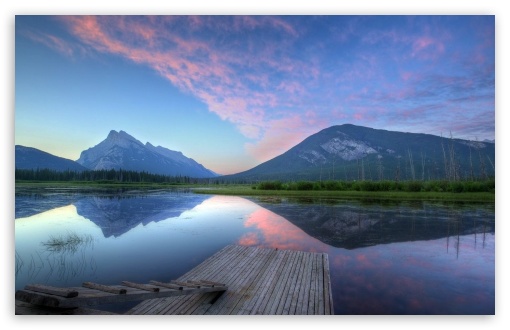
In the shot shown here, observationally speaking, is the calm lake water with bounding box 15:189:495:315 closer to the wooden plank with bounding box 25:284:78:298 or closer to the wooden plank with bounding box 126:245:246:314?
the wooden plank with bounding box 126:245:246:314

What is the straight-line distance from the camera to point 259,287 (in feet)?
26.5

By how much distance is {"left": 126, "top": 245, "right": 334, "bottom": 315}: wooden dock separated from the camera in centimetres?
680

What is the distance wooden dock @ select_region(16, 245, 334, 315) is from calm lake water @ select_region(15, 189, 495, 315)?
0.65 meters

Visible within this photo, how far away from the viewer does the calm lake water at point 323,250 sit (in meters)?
8.18

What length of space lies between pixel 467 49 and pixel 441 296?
8.26 m

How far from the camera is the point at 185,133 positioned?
51.1ft

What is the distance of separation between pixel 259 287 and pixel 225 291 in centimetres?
94

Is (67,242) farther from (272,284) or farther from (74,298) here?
(74,298)

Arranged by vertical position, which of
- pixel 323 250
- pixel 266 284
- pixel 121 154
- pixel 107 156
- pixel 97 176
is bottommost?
pixel 323 250

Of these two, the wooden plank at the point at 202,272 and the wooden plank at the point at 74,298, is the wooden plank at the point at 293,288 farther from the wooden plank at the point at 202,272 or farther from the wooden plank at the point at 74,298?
the wooden plank at the point at 74,298

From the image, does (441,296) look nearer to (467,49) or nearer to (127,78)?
(467,49)

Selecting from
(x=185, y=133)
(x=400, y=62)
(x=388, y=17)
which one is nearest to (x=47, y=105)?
(x=185, y=133)

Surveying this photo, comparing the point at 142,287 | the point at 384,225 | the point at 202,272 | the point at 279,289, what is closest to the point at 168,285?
the point at 142,287

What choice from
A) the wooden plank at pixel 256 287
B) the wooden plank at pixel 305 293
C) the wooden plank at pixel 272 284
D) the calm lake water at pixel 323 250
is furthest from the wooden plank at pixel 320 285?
the wooden plank at pixel 256 287
